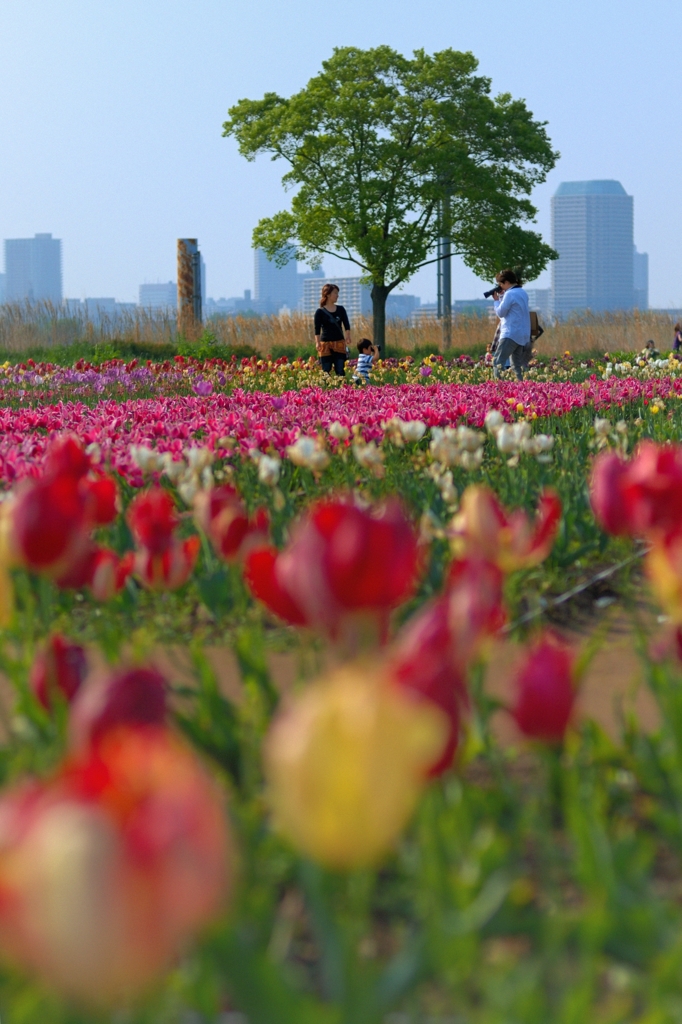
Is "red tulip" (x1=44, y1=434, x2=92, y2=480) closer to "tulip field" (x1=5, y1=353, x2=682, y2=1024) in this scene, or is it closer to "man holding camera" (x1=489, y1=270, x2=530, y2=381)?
"tulip field" (x1=5, y1=353, x2=682, y2=1024)

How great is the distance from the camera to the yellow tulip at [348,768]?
2.66 feet

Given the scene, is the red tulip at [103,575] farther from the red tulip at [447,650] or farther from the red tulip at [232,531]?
the red tulip at [447,650]

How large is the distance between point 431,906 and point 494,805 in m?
0.66

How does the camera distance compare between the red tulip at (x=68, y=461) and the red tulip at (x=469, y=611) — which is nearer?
the red tulip at (x=469, y=611)

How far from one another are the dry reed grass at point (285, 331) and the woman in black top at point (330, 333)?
363 inches

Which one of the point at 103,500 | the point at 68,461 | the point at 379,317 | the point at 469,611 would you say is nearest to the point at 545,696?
the point at 469,611

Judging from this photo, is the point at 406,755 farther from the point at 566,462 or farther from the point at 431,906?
the point at 566,462

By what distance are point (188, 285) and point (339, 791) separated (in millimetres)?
24553

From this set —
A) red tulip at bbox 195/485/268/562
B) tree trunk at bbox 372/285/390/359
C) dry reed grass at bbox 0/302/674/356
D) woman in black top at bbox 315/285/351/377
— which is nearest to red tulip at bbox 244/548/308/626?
red tulip at bbox 195/485/268/562

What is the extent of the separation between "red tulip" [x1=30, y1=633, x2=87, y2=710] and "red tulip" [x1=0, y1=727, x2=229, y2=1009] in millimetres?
973

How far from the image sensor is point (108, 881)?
70 centimetres

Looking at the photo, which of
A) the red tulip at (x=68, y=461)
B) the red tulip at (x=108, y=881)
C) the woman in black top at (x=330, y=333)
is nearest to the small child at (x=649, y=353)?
the woman in black top at (x=330, y=333)

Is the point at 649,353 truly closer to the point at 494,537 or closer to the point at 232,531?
the point at 232,531

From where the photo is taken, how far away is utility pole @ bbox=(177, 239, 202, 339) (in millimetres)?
24219
